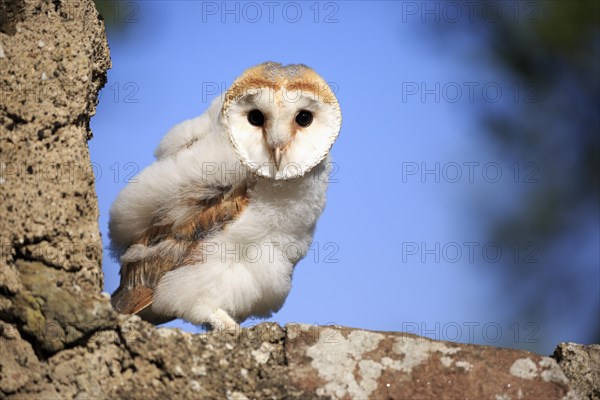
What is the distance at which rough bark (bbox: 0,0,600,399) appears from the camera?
3.32 meters

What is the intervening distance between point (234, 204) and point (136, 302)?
0.67 m

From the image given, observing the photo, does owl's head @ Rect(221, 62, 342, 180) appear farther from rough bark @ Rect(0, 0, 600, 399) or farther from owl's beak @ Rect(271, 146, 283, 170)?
rough bark @ Rect(0, 0, 600, 399)

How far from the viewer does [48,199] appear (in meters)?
3.43

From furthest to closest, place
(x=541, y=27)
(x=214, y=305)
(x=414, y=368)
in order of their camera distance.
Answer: (x=541, y=27) < (x=214, y=305) < (x=414, y=368)

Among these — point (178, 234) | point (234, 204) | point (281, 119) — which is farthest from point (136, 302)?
point (281, 119)

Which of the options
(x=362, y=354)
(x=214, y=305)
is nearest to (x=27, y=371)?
(x=362, y=354)

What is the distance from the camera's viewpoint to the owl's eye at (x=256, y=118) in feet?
15.6

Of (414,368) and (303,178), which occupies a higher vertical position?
(303,178)

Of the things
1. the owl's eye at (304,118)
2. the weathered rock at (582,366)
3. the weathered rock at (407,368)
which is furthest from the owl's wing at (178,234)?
the weathered rock at (582,366)

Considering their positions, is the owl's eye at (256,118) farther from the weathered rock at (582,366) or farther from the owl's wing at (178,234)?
the weathered rock at (582,366)

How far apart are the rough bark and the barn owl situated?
106 centimetres

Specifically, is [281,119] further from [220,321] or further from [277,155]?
[220,321]

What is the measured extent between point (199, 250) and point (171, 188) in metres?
0.33

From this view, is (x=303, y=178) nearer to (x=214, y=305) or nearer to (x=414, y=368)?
(x=214, y=305)
